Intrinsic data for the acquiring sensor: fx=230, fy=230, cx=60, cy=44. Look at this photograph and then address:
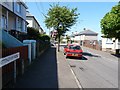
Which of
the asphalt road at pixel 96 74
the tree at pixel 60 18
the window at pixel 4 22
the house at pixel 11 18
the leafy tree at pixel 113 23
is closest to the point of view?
the asphalt road at pixel 96 74

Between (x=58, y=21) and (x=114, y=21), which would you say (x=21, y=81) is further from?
(x=58, y=21)

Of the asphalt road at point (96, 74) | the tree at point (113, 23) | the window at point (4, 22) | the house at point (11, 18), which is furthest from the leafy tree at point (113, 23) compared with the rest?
the window at point (4, 22)

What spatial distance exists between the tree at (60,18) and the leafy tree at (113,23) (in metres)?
5.57

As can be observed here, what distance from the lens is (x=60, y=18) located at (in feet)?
118

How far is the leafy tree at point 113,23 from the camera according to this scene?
101ft

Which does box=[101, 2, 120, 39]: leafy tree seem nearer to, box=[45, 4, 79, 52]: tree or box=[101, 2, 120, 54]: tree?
box=[101, 2, 120, 54]: tree

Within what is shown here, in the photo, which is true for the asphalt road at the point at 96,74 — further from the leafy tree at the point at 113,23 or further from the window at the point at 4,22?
the leafy tree at the point at 113,23

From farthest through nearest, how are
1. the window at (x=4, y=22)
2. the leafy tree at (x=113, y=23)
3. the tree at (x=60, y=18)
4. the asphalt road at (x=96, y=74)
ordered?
the tree at (x=60, y=18) → the leafy tree at (x=113, y=23) → the window at (x=4, y=22) → the asphalt road at (x=96, y=74)

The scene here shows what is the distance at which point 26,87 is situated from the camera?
8.94 metres

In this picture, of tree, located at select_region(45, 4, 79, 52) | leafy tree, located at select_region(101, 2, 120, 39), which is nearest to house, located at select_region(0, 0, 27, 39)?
tree, located at select_region(45, 4, 79, 52)

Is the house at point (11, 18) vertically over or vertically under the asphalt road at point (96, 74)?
over

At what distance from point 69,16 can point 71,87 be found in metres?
27.6

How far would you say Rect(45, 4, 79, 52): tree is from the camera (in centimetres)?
3612

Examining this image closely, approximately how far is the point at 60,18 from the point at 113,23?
29.1 ft
